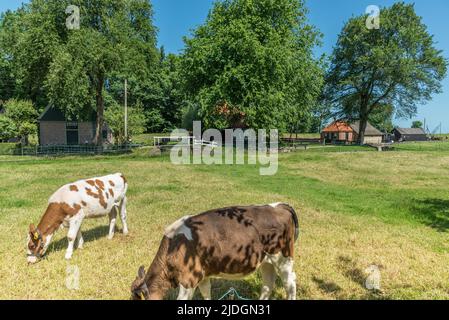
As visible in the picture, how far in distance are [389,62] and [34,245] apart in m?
49.4

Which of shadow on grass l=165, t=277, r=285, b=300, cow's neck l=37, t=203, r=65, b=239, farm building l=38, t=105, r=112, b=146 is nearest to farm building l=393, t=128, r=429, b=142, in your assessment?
farm building l=38, t=105, r=112, b=146

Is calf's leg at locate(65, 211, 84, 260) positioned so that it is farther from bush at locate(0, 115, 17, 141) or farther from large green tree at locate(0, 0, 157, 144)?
bush at locate(0, 115, 17, 141)

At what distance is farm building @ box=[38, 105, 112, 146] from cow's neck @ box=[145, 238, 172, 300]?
1693 inches

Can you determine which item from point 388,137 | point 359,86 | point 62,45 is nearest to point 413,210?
point 62,45

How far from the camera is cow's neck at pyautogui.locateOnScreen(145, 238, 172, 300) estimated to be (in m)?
4.32

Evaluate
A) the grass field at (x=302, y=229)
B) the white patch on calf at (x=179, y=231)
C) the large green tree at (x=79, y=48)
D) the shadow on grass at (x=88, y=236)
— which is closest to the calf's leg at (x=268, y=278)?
the grass field at (x=302, y=229)

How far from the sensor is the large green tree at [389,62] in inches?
1758

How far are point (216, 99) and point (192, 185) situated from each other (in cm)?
1601

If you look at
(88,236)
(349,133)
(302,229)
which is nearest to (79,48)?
(88,236)

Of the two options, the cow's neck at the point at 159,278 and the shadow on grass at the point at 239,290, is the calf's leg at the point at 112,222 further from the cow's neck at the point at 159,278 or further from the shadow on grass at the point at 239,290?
the cow's neck at the point at 159,278

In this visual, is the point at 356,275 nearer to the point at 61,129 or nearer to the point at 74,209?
the point at 74,209

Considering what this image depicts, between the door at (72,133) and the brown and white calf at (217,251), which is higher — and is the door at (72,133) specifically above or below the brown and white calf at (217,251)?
above

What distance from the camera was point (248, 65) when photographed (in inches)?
1147

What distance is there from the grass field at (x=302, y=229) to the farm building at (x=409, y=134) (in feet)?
299
